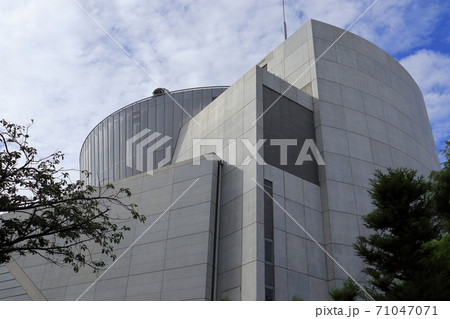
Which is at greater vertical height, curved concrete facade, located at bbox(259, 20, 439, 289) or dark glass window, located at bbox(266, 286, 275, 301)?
curved concrete facade, located at bbox(259, 20, 439, 289)

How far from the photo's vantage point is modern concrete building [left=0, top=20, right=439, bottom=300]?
2225 cm

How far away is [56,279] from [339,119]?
2015 centimetres

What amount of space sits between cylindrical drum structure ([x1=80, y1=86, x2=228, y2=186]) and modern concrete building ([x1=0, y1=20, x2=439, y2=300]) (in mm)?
2794

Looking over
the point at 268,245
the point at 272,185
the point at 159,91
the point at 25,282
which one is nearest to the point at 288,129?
the point at 272,185

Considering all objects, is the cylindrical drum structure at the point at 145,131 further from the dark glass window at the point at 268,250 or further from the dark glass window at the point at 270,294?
the dark glass window at the point at 270,294

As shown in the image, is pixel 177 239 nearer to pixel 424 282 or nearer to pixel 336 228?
pixel 336 228

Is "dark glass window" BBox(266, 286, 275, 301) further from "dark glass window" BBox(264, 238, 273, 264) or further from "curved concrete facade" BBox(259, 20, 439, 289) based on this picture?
"curved concrete facade" BBox(259, 20, 439, 289)

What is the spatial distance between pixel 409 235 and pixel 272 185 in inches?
376

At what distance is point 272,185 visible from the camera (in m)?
23.7

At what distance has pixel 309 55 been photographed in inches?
1217

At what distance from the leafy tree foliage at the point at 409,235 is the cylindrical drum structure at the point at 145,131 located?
21885 mm

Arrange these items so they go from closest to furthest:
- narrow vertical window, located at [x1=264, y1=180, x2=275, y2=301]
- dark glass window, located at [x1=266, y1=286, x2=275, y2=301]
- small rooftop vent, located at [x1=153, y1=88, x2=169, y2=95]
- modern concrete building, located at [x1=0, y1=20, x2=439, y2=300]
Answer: dark glass window, located at [x1=266, y1=286, x2=275, y2=301], narrow vertical window, located at [x1=264, y1=180, x2=275, y2=301], modern concrete building, located at [x1=0, y1=20, x2=439, y2=300], small rooftop vent, located at [x1=153, y1=88, x2=169, y2=95]

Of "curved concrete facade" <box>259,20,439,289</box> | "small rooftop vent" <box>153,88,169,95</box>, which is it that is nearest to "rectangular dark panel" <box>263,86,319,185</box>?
"curved concrete facade" <box>259,20,439,289</box>

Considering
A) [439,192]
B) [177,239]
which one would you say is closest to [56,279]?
[177,239]
